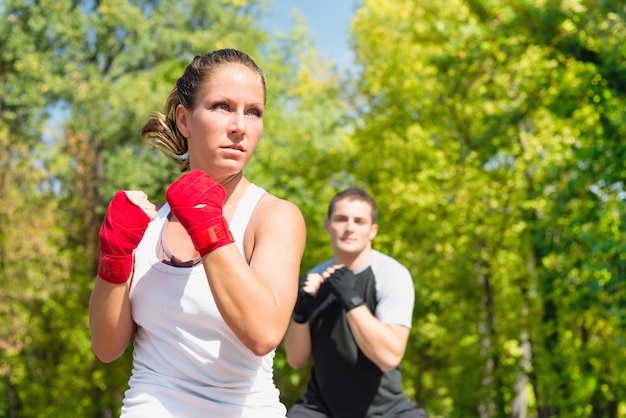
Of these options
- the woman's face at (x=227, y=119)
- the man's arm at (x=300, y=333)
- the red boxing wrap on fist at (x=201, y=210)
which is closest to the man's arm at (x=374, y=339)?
the man's arm at (x=300, y=333)

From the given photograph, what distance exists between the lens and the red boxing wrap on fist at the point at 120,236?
2.08 m

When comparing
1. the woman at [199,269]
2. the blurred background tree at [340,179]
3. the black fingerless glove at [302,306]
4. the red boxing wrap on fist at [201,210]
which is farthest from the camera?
the blurred background tree at [340,179]

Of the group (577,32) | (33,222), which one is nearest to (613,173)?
(577,32)

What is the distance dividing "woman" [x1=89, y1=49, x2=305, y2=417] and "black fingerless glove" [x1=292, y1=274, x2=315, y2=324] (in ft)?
6.86

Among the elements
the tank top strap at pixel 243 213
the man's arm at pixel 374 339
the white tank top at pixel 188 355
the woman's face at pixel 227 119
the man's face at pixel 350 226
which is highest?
the man's face at pixel 350 226

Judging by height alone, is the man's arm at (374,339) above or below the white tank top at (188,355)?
above

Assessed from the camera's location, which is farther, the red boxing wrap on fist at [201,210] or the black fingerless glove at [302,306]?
the black fingerless glove at [302,306]

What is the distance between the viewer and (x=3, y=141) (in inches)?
696

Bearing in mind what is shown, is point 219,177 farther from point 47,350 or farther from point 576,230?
point 47,350

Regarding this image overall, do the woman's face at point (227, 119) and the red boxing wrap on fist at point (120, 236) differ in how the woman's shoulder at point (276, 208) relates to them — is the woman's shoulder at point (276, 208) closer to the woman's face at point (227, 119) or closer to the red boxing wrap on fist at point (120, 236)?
Answer: the woman's face at point (227, 119)

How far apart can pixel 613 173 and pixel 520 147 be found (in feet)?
23.8

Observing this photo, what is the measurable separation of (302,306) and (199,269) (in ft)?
8.05

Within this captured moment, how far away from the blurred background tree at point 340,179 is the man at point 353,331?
311 inches

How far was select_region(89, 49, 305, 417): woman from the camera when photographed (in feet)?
6.58
